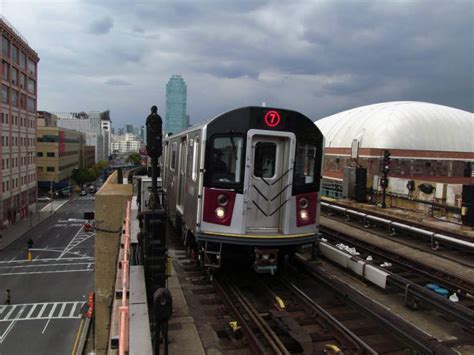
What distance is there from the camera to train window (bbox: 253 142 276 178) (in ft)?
26.2

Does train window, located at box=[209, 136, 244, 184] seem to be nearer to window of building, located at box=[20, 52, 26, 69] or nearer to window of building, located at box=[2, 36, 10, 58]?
window of building, located at box=[2, 36, 10, 58]

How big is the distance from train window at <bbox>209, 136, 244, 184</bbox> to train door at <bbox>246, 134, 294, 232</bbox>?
0.29 metres

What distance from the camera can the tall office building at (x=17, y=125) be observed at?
47.2 metres

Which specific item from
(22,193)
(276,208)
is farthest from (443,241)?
(22,193)

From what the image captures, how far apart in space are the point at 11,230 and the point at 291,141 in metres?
51.3

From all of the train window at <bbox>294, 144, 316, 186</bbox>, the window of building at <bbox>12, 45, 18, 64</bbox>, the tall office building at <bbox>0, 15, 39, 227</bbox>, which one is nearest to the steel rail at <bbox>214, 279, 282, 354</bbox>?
Answer: the train window at <bbox>294, 144, 316, 186</bbox>

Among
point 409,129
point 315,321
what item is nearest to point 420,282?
point 315,321

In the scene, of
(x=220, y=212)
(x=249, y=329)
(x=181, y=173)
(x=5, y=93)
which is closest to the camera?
(x=249, y=329)

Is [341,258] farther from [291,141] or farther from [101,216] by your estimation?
[101,216]

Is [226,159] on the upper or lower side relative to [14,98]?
lower

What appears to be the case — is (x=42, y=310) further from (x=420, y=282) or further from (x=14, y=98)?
(x=14, y=98)

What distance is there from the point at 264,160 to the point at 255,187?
57 centimetres

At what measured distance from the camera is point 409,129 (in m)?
48.8

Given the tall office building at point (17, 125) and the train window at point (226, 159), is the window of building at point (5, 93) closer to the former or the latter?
the tall office building at point (17, 125)
